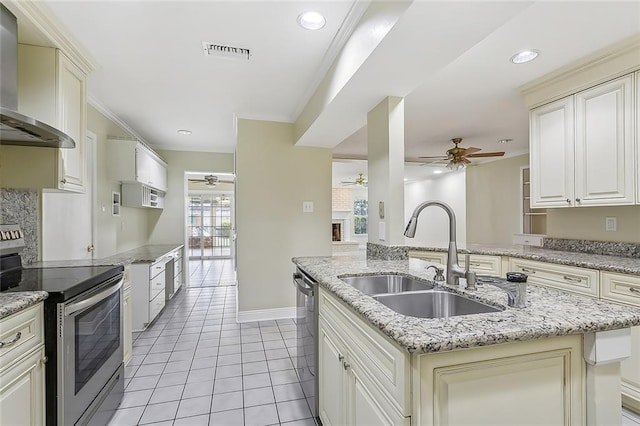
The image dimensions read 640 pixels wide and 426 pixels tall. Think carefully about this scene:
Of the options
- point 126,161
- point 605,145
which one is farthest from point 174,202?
point 605,145

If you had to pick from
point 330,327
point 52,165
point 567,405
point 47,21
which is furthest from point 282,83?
point 567,405

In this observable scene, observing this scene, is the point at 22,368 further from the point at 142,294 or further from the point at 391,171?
the point at 391,171

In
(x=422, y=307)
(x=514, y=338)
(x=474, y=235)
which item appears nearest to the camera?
(x=514, y=338)

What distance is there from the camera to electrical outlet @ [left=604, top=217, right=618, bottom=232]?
102 inches

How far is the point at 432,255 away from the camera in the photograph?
350 centimetres

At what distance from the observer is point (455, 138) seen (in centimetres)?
464

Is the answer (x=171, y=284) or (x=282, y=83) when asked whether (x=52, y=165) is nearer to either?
(x=282, y=83)

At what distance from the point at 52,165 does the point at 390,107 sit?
2332mm

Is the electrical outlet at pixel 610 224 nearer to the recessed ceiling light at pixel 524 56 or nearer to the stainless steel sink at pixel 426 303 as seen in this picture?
the recessed ceiling light at pixel 524 56

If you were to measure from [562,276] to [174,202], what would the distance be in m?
5.15

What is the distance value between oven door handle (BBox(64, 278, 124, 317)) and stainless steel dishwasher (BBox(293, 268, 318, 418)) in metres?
1.14

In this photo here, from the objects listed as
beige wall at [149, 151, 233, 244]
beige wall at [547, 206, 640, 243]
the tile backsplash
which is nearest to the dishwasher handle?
the tile backsplash

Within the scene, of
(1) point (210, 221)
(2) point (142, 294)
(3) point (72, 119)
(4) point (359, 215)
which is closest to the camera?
(3) point (72, 119)

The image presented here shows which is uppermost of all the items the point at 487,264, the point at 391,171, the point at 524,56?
the point at 524,56
